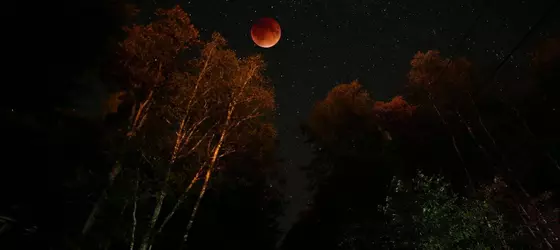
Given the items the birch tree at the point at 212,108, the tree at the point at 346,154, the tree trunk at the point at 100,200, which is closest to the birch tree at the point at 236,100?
the birch tree at the point at 212,108

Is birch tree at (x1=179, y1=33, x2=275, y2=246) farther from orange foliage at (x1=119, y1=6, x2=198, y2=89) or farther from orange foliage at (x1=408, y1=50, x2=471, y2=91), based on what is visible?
orange foliage at (x1=408, y1=50, x2=471, y2=91)

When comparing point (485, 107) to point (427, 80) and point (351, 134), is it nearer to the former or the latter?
point (427, 80)

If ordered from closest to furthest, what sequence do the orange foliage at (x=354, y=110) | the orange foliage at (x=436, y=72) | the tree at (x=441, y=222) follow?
1. the tree at (x=441, y=222)
2. the orange foliage at (x=436, y=72)
3. the orange foliage at (x=354, y=110)

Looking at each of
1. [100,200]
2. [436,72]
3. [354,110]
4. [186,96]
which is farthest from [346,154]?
[100,200]

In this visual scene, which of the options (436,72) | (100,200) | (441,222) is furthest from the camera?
(436,72)

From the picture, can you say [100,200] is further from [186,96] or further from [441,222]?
[441,222]

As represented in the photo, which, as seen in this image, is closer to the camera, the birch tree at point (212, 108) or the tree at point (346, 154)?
the birch tree at point (212, 108)

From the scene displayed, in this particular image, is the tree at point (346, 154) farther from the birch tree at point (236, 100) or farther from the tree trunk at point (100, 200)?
the tree trunk at point (100, 200)

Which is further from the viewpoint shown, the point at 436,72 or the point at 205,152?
the point at 436,72

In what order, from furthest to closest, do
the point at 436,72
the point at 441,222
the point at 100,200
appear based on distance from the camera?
the point at 436,72 < the point at 441,222 < the point at 100,200

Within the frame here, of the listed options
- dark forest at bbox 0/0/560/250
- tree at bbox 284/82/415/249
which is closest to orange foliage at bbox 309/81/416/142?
tree at bbox 284/82/415/249

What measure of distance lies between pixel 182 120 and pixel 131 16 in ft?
12.2

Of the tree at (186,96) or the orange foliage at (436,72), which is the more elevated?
the orange foliage at (436,72)

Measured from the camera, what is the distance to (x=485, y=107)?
21.4 meters
